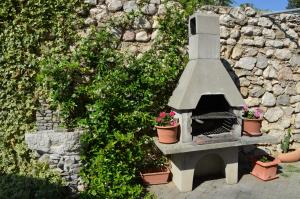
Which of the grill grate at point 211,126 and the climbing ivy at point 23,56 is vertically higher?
the climbing ivy at point 23,56

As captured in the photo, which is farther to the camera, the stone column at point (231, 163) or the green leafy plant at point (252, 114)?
the green leafy plant at point (252, 114)

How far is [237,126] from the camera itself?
14.8 ft

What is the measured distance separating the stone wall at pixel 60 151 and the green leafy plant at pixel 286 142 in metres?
4.22

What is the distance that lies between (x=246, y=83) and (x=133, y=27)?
8.36ft

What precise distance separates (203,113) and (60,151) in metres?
2.40

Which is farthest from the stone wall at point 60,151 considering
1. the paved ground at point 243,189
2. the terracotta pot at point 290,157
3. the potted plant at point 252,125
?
the terracotta pot at point 290,157

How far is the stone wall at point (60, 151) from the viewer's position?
4094 mm

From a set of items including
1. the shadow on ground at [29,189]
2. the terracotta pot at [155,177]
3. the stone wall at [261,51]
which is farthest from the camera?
the stone wall at [261,51]

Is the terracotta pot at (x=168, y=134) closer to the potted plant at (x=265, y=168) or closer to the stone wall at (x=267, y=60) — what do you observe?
the potted plant at (x=265, y=168)

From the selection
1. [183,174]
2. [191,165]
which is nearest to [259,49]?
[191,165]

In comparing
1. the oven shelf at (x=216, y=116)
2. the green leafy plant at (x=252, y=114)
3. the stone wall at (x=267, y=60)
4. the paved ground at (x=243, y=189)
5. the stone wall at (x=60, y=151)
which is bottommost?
the paved ground at (x=243, y=189)

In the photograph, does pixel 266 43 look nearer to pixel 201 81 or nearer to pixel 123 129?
pixel 201 81

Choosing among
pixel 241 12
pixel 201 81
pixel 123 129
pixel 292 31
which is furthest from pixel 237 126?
pixel 292 31

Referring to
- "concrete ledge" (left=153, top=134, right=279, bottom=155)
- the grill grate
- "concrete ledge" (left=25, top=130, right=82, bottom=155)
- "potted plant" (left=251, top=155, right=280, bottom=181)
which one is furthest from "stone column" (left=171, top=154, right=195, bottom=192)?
"concrete ledge" (left=25, top=130, right=82, bottom=155)
